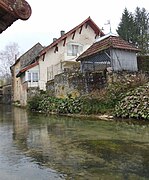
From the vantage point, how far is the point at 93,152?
7883 mm

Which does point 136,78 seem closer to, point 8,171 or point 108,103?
point 108,103

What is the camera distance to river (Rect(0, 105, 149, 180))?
19.3 feet

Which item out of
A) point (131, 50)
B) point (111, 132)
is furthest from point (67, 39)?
point (111, 132)

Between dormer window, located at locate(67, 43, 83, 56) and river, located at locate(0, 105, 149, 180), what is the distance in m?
23.6

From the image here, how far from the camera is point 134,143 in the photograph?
8945 mm

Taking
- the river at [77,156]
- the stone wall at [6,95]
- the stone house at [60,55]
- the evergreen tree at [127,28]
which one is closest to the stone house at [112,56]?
the stone house at [60,55]

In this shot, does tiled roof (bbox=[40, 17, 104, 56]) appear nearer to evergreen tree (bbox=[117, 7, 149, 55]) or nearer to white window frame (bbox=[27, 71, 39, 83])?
white window frame (bbox=[27, 71, 39, 83])

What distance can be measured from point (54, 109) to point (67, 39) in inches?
543

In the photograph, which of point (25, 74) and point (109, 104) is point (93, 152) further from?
point (25, 74)

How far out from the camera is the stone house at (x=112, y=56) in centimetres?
2261

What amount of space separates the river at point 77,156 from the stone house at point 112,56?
39.1 ft

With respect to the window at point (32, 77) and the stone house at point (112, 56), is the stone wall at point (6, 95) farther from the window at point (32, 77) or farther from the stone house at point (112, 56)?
the stone house at point (112, 56)

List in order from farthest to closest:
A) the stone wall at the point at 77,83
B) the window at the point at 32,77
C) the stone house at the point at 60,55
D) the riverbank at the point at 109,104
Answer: the window at the point at 32,77, the stone house at the point at 60,55, the stone wall at the point at 77,83, the riverbank at the point at 109,104

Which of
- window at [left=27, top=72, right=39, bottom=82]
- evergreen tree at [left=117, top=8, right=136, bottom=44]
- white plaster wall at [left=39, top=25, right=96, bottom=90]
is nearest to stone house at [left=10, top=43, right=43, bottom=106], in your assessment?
window at [left=27, top=72, right=39, bottom=82]
